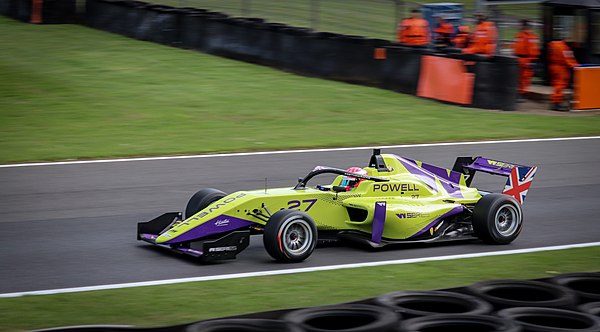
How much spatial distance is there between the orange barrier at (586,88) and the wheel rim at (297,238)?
44.9 feet

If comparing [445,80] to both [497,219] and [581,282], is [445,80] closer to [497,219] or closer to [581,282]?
[497,219]

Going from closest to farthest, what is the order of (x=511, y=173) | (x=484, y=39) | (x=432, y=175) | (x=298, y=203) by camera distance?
(x=298, y=203) → (x=432, y=175) → (x=511, y=173) → (x=484, y=39)

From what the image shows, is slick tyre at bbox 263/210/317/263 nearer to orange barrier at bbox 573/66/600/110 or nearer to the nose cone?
the nose cone

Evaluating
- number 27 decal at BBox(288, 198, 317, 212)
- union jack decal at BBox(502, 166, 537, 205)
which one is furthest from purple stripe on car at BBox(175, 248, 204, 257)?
union jack decal at BBox(502, 166, 537, 205)

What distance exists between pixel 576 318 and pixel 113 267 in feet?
15.2

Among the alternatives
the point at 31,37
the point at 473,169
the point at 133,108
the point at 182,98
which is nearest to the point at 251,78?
the point at 182,98

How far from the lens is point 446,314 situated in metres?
7.00

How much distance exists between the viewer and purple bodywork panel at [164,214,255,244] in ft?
32.2

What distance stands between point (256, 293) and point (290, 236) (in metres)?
1.18

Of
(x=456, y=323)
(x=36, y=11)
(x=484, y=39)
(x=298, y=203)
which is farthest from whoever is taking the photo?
(x=36, y=11)

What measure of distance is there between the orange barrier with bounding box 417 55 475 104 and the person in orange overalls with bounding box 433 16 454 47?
4.51 meters

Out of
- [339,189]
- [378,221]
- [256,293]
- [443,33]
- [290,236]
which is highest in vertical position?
[443,33]

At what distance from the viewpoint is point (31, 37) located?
29594 mm

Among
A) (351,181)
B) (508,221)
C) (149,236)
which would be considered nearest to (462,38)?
(508,221)
